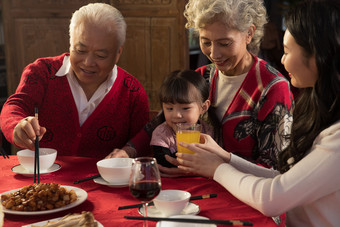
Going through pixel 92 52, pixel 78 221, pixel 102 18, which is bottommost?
pixel 78 221

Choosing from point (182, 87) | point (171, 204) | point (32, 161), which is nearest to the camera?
point (171, 204)

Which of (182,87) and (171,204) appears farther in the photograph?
(182,87)

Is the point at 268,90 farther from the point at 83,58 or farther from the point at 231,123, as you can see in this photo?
the point at 83,58

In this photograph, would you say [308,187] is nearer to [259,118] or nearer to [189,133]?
[189,133]

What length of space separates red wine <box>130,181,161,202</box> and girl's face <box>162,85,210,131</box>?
3.03 ft

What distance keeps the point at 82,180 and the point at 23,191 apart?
28 centimetres

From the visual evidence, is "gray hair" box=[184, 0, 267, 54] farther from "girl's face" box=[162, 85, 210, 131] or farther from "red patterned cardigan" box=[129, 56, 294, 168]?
"girl's face" box=[162, 85, 210, 131]

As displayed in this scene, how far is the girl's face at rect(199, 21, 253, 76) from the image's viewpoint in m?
2.01

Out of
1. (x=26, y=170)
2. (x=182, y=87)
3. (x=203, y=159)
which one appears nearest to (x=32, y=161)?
(x=26, y=170)

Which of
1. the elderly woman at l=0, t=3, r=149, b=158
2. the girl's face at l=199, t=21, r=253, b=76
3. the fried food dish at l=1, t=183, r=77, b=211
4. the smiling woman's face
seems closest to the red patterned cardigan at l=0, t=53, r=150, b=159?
the elderly woman at l=0, t=3, r=149, b=158

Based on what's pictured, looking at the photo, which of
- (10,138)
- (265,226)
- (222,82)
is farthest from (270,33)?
(265,226)

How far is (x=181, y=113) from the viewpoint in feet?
6.84

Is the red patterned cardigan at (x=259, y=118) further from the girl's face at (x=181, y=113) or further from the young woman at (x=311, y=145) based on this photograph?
the young woman at (x=311, y=145)

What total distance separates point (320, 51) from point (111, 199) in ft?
2.87
